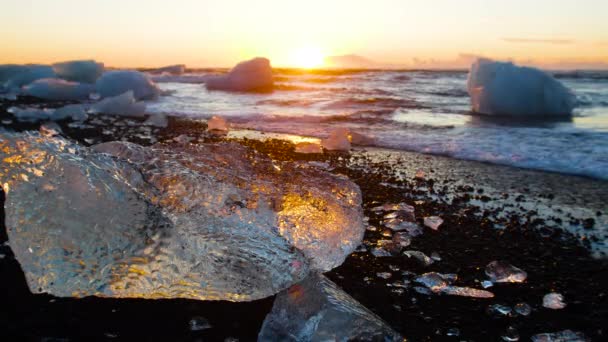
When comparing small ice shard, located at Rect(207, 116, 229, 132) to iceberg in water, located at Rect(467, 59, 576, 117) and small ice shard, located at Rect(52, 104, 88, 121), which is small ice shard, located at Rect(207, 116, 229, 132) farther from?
iceberg in water, located at Rect(467, 59, 576, 117)

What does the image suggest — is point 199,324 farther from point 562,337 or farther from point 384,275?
point 562,337

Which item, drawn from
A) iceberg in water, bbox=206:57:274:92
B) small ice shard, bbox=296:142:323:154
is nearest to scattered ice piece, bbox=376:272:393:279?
small ice shard, bbox=296:142:323:154

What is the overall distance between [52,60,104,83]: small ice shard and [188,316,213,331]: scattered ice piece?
21.6 m

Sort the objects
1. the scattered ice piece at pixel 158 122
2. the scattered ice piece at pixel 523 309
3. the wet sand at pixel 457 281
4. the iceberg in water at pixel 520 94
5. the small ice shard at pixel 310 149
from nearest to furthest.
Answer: the wet sand at pixel 457 281 → the scattered ice piece at pixel 523 309 → the small ice shard at pixel 310 149 → the scattered ice piece at pixel 158 122 → the iceberg in water at pixel 520 94

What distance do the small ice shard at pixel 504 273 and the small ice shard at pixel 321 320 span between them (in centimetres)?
107

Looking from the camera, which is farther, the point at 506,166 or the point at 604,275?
the point at 506,166

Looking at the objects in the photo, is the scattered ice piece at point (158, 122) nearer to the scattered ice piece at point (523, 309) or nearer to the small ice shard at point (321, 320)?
the small ice shard at point (321, 320)

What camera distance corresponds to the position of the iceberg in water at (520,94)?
12102 millimetres

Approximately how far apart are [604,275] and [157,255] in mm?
2719

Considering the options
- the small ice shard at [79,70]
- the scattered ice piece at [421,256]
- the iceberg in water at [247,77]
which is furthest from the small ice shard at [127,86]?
the scattered ice piece at [421,256]

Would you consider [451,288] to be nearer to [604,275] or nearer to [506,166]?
[604,275]

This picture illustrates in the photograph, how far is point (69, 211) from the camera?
6.31 feet

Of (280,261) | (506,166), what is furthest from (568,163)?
(280,261)

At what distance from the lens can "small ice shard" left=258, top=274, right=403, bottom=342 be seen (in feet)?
5.87
